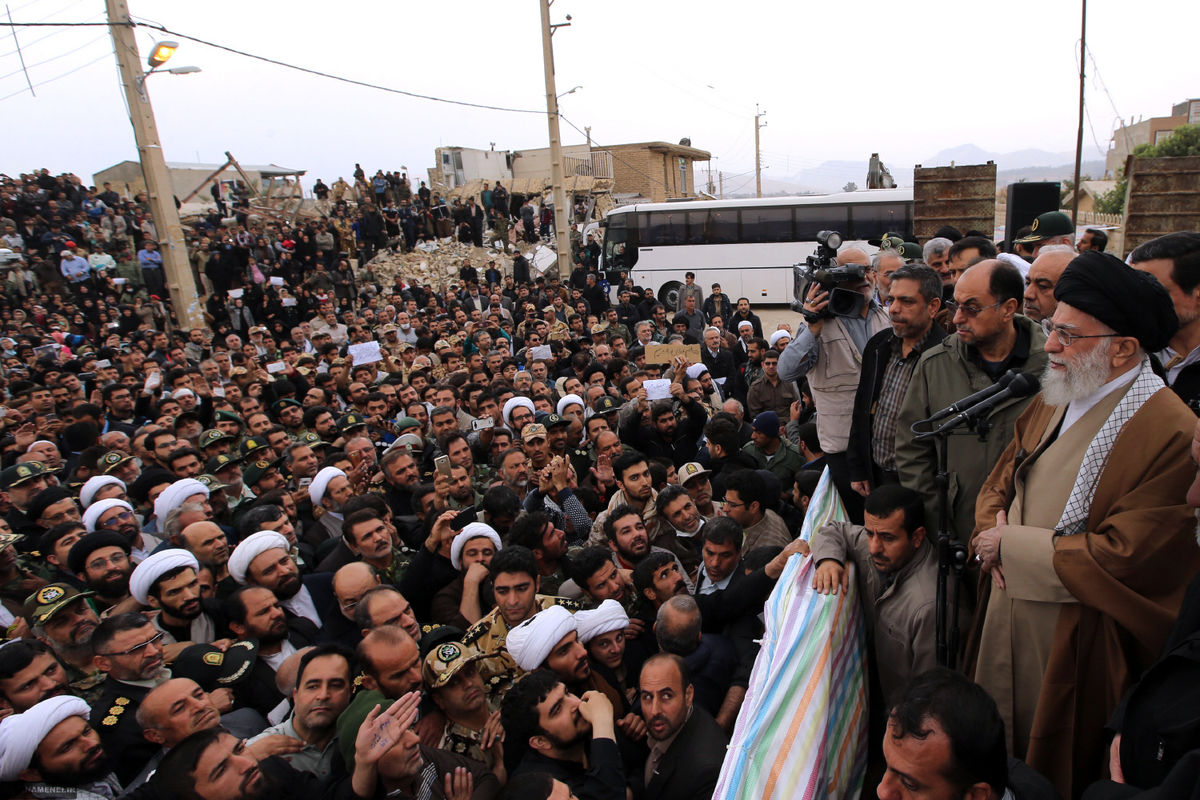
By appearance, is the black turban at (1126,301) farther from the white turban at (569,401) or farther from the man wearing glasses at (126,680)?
the white turban at (569,401)

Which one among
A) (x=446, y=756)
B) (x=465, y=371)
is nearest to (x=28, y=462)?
(x=465, y=371)

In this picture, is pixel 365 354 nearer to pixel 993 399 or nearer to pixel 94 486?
pixel 94 486

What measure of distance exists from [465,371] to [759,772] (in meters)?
6.75

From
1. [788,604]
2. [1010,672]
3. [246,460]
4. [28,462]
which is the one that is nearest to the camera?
[1010,672]

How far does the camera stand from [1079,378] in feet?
6.94

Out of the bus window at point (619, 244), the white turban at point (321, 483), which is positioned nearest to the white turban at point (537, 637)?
the white turban at point (321, 483)

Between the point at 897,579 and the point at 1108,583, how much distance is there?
726 millimetres

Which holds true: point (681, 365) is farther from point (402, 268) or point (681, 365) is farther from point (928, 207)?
point (402, 268)

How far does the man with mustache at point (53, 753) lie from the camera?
245 centimetres

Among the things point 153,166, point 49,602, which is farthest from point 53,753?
point 153,166

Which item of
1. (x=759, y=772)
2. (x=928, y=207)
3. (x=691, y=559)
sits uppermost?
(x=928, y=207)

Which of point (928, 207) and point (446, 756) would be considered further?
point (928, 207)

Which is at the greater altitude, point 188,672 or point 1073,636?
point 1073,636

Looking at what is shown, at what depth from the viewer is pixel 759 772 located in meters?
1.97
